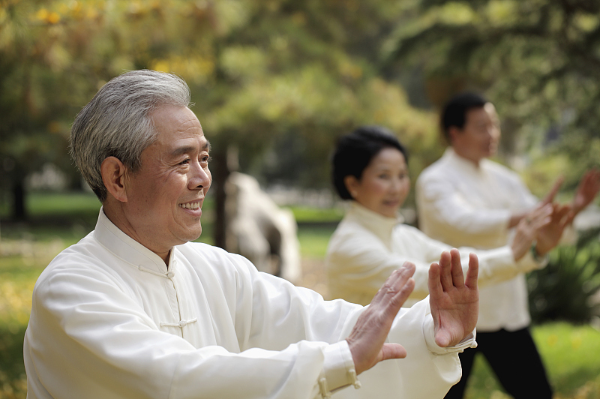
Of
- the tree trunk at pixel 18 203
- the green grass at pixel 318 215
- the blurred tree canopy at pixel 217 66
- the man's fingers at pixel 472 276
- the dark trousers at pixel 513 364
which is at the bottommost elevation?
the green grass at pixel 318 215

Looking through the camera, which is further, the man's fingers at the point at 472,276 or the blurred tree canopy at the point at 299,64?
the blurred tree canopy at the point at 299,64

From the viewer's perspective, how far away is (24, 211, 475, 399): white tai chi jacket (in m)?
1.62

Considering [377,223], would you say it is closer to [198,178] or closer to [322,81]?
[198,178]

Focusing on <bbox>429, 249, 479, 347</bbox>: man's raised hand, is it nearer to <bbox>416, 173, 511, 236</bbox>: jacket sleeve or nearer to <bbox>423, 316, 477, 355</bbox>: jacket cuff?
<bbox>423, 316, 477, 355</bbox>: jacket cuff

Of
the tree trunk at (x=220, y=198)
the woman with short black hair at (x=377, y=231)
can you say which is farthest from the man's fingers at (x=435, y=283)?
the tree trunk at (x=220, y=198)

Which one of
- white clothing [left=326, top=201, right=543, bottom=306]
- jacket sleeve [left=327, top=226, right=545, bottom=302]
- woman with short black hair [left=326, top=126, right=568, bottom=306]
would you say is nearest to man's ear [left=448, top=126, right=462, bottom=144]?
woman with short black hair [left=326, top=126, right=568, bottom=306]

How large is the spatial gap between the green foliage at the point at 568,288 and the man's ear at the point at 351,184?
16.1 ft

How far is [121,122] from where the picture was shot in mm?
1864

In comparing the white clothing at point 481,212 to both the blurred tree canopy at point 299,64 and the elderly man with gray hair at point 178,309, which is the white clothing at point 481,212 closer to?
the blurred tree canopy at point 299,64

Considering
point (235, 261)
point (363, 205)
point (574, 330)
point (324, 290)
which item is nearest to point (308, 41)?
point (324, 290)

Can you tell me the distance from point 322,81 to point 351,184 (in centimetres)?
456

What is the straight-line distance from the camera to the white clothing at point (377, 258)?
300 cm

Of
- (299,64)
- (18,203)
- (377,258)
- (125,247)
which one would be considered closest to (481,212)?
(377,258)

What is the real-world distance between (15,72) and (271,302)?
4.72m
